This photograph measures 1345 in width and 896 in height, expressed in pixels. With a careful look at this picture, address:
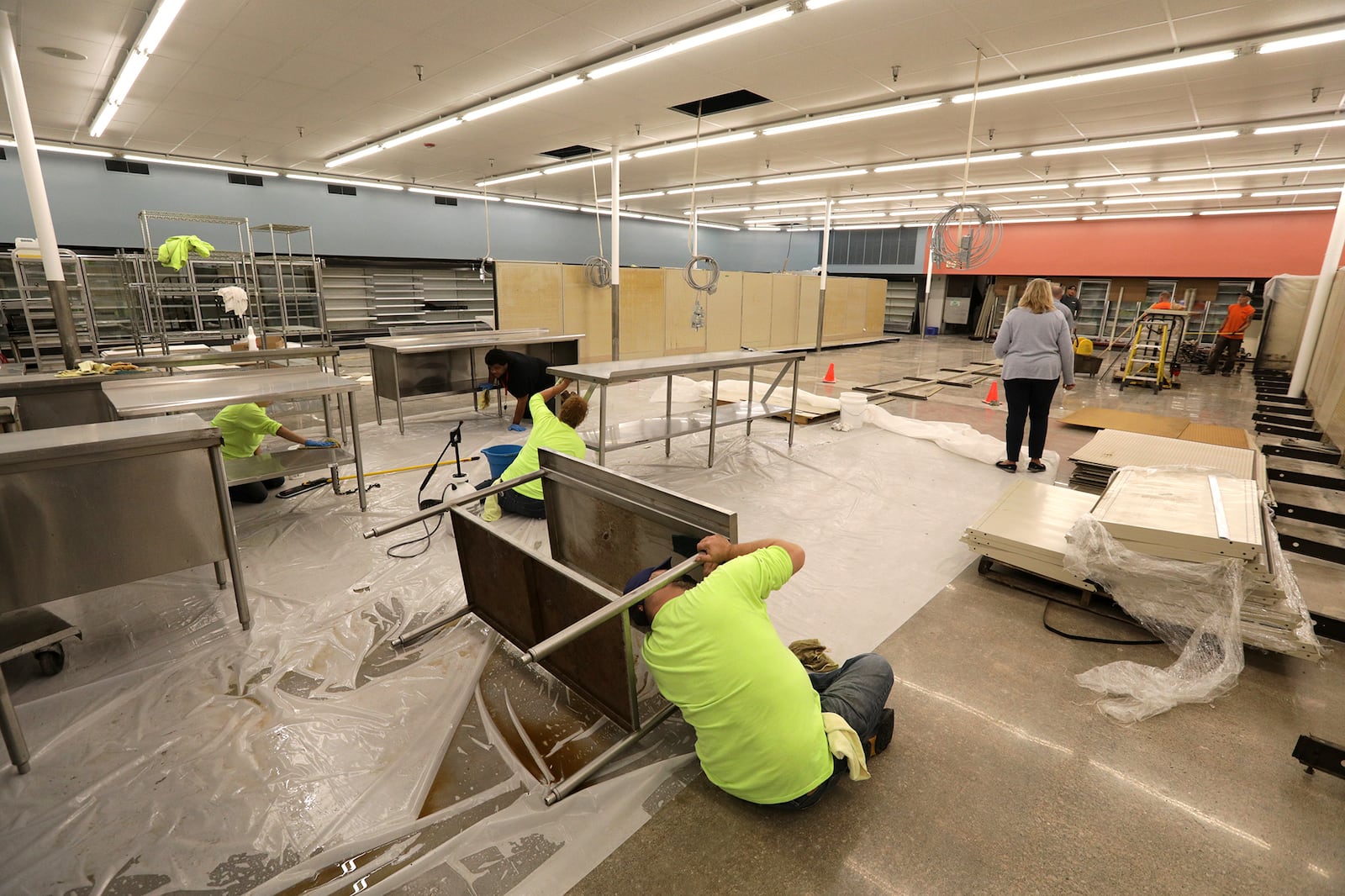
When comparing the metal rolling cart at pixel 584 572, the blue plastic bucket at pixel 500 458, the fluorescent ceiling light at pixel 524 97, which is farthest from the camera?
the fluorescent ceiling light at pixel 524 97

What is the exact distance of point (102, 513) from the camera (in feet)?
6.67

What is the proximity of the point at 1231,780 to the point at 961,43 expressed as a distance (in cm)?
519

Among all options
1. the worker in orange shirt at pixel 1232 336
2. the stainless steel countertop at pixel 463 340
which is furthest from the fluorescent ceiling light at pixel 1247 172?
the stainless steel countertop at pixel 463 340

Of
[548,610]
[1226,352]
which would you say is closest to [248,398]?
[548,610]

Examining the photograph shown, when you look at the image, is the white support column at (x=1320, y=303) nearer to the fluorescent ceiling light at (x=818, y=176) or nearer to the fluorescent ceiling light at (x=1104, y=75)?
the fluorescent ceiling light at (x=1104, y=75)

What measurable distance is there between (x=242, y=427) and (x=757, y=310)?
31.0 ft

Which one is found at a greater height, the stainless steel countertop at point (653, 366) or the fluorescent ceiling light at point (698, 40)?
the fluorescent ceiling light at point (698, 40)

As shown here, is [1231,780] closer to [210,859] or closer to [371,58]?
[210,859]

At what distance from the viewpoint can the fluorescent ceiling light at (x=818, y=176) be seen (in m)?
9.54

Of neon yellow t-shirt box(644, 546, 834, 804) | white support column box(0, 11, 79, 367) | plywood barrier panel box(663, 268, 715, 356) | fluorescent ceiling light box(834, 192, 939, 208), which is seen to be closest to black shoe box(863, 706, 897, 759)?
neon yellow t-shirt box(644, 546, 834, 804)

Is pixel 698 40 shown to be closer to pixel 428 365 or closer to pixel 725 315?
pixel 428 365

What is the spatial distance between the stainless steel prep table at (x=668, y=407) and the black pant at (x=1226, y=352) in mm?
10144

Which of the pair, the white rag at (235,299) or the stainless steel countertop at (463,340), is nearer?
the stainless steel countertop at (463,340)

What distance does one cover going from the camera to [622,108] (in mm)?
6523
